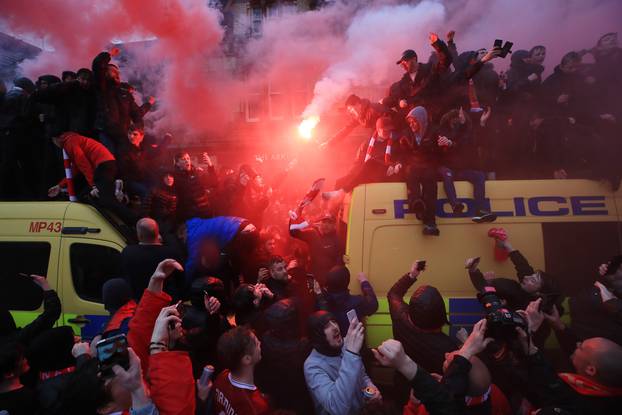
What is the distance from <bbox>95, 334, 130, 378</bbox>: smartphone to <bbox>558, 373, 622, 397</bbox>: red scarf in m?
2.36

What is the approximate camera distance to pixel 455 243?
3230mm

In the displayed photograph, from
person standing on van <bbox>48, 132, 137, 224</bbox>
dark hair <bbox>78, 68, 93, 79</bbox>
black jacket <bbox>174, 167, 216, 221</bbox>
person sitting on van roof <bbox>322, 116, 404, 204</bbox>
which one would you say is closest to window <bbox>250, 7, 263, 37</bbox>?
dark hair <bbox>78, 68, 93, 79</bbox>

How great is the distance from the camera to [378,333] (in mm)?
3131

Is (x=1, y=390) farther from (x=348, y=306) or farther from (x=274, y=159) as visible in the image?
(x=274, y=159)

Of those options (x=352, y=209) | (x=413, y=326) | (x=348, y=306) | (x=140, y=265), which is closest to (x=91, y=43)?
(x=140, y=265)

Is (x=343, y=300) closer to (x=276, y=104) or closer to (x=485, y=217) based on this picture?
(x=485, y=217)

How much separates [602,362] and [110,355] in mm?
2541

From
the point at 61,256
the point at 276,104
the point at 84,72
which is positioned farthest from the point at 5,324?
the point at 276,104

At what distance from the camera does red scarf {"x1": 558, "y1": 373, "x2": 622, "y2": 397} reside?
1.95 m

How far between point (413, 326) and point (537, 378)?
0.79 m

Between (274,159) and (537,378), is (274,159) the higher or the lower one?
the higher one

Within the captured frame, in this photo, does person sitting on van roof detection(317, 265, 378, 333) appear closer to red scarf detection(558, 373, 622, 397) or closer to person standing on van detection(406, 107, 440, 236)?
person standing on van detection(406, 107, 440, 236)

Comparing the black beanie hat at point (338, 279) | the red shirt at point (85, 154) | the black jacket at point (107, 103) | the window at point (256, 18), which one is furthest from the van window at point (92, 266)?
the window at point (256, 18)

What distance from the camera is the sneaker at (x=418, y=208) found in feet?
10.6
